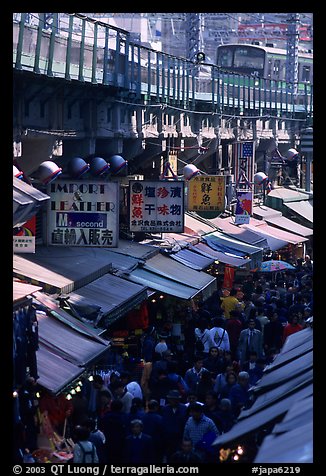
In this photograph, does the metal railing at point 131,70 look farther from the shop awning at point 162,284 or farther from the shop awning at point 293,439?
the shop awning at point 293,439

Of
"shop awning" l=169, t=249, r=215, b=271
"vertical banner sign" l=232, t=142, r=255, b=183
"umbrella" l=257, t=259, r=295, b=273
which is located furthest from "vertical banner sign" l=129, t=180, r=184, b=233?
"vertical banner sign" l=232, t=142, r=255, b=183

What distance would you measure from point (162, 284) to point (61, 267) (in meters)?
3.00

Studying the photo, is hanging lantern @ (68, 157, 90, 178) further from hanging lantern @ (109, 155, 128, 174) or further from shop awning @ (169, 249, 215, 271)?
shop awning @ (169, 249, 215, 271)

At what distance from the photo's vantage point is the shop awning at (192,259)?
82.8 feet

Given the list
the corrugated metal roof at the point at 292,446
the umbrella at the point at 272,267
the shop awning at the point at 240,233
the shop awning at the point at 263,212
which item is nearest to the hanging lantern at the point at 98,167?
the umbrella at the point at 272,267

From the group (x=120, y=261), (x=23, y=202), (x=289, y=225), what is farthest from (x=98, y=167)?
(x=289, y=225)

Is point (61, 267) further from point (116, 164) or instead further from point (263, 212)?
point (263, 212)

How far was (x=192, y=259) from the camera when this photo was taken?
26.2 m

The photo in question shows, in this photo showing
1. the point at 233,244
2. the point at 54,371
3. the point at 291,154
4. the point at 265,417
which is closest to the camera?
the point at 265,417

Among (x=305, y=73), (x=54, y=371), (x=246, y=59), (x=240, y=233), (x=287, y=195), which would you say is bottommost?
(x=54, y=371)

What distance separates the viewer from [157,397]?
49.1 feet

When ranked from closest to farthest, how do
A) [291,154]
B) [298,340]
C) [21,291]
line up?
[21,291], [298,340], [291,154]

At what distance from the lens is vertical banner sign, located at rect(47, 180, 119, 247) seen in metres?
19.5

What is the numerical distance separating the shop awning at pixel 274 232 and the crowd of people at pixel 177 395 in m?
15.2
